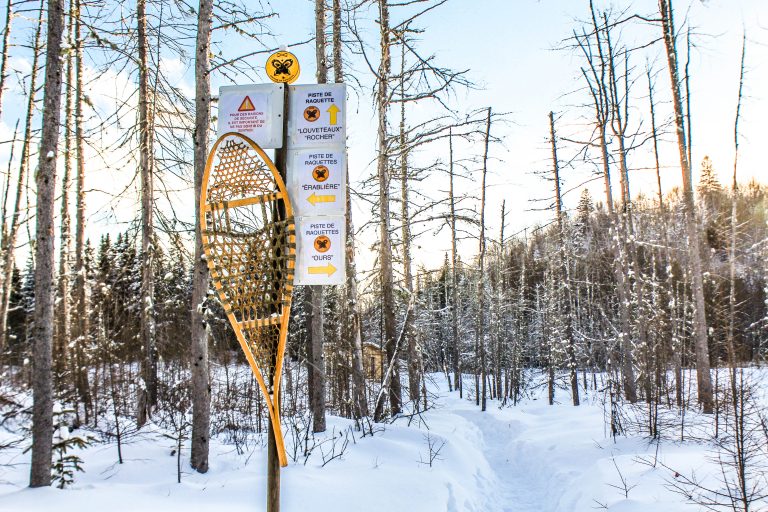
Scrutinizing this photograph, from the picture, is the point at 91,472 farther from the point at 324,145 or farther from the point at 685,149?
the point at 685,149

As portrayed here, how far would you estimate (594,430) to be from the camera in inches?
350

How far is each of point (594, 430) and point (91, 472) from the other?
324 inches

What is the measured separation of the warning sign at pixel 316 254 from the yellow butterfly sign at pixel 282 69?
3.28 feet

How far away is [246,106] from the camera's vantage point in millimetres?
3014

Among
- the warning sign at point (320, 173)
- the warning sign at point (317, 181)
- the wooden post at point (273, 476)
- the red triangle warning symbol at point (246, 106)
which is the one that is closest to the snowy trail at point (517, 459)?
the wooden post at point (273, 476)

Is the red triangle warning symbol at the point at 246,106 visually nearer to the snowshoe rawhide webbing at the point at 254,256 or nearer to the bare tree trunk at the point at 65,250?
the snowshoe rawhide webbing at the point at 254,256

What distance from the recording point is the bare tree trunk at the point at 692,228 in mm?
9516

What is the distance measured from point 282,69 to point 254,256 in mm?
1275

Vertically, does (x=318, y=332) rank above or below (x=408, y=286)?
below

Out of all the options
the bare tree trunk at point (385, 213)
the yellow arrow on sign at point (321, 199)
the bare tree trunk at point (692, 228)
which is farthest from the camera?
the bare tree trunk at point (692, 228)

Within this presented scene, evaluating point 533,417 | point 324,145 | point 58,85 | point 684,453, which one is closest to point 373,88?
point 58,85

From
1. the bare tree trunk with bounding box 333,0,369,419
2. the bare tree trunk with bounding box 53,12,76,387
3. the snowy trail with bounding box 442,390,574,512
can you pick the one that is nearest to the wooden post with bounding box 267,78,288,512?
the snowy trail with bounding box 442,390,574,512

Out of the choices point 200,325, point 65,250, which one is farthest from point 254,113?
point 65,250

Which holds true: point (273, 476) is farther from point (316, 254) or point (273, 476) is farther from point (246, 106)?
point (246, 106)
